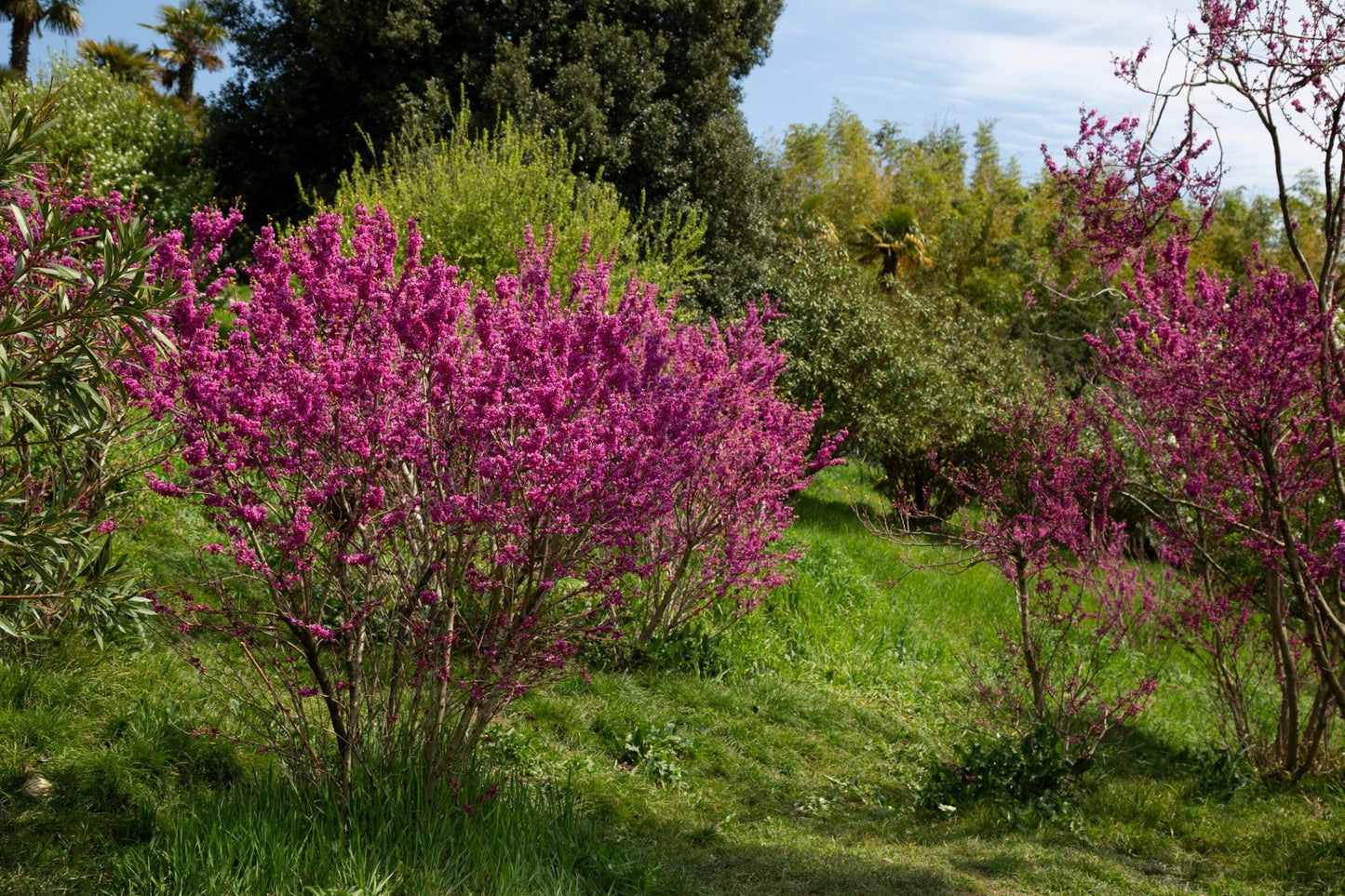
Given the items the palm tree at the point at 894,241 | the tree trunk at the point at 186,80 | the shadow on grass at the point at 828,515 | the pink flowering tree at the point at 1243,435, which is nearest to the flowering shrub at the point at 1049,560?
the pink flowering tree at the point at 1243,435

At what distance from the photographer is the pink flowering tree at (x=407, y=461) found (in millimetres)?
3520

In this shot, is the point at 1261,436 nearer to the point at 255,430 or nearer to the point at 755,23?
the point at 255,430

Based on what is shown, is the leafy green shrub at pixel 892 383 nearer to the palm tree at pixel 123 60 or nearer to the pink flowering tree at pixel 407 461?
the pink flowering tree at pixel 407 461

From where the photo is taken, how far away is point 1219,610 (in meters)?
7.06

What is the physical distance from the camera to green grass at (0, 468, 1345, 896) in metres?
3.71

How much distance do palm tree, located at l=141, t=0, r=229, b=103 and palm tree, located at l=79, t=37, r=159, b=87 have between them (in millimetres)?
1136

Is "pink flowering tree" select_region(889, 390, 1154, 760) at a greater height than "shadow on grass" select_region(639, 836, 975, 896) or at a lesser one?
greater

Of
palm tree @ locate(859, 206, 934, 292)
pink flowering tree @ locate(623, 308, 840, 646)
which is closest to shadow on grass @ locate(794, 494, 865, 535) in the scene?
pink flowering tree @ locate(623, 308, 840, 646)

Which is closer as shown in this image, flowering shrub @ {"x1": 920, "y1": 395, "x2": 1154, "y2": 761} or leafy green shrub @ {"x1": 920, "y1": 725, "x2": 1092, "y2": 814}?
leafy green shrub @ {"x1": 920, "y1": 725, "x2": 1092, "y2": 814}

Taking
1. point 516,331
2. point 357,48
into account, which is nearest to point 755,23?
point 357,48

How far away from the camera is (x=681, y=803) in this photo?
18.3 feet

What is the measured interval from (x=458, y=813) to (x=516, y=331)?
1991 millimetres

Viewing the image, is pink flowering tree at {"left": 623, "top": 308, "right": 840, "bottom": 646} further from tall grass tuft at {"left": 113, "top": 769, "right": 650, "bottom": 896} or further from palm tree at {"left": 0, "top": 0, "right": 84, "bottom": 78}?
palm tree at {"left": 0, "top": 0, "right": 84, "bottom": 78}

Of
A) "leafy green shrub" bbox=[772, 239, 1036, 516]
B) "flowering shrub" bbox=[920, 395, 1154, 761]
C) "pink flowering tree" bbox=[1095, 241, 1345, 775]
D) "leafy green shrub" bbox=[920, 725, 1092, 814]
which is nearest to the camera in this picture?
"pink flowering tree" bbox=[1095, 241, 1345, 775]
